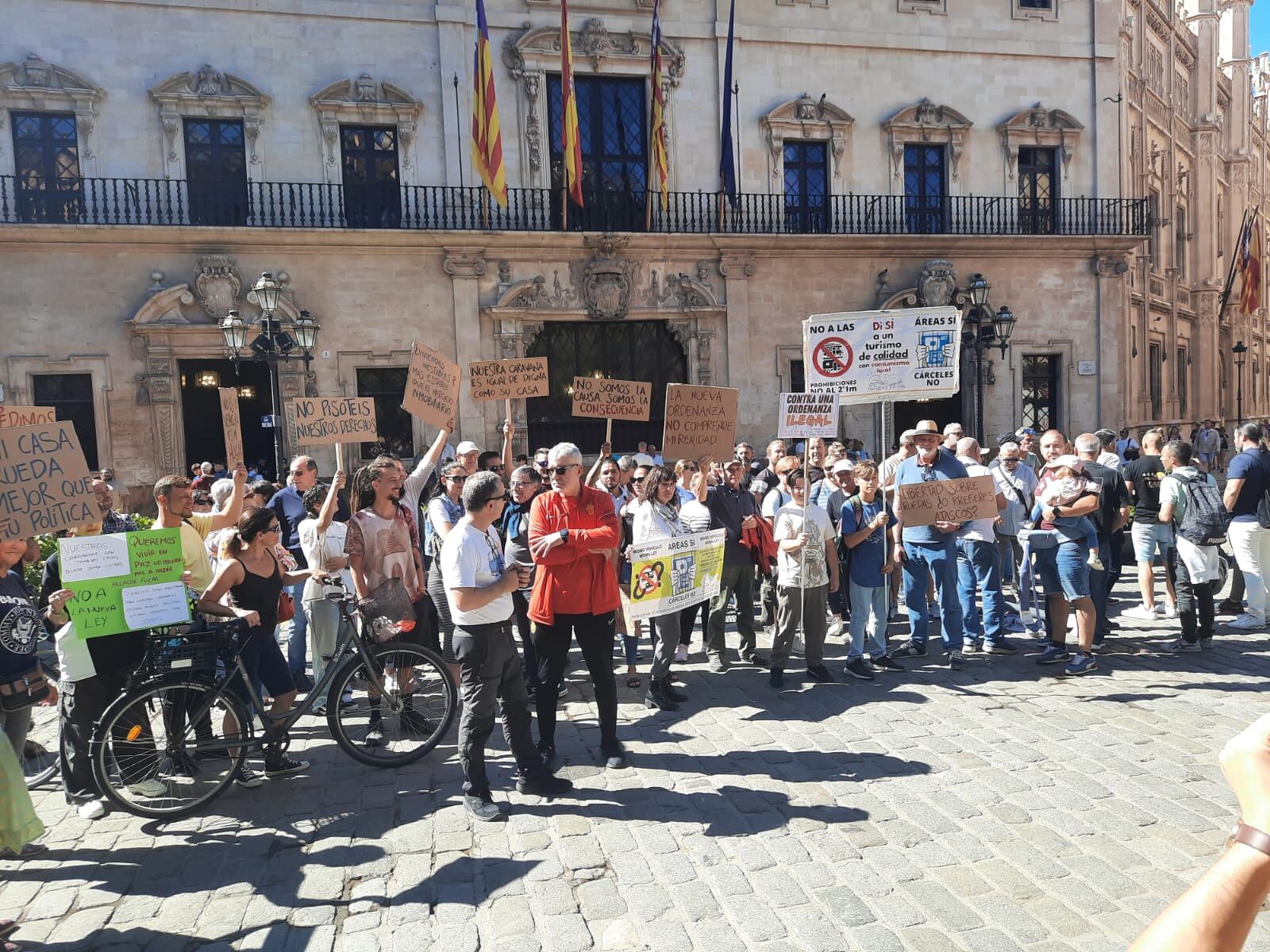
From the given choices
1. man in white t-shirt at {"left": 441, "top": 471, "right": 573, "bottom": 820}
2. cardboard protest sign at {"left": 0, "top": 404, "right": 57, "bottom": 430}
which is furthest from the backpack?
cardboard protest sign at {"left": 0, "top": 404, "right": 57, "bottom": 430}

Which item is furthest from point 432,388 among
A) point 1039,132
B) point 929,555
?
point 1039,132

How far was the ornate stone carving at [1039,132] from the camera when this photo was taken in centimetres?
2108

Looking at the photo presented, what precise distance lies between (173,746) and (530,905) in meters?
2.58

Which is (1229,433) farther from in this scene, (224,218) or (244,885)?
(244,885)

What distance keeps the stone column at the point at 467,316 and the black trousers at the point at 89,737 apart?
13152 mm

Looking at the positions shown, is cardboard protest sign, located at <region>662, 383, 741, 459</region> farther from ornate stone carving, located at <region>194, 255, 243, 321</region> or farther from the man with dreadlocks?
ornate stone carving, located at <region>194, 255, 243, 321</region>

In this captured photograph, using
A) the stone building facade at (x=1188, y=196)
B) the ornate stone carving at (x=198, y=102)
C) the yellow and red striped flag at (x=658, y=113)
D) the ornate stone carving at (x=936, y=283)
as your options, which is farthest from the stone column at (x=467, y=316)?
the stone building facade at (x=1188, y=196)

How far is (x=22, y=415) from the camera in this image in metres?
7.18

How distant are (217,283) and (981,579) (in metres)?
15.7

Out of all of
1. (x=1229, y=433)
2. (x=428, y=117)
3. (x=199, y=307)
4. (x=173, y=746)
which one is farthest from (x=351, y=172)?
(x=1229, y=433)

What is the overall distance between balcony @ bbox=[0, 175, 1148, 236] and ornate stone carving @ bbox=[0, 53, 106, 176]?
2.69 feet

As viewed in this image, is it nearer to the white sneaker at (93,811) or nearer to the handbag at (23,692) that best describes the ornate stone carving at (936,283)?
the white sneaker at (93,811)

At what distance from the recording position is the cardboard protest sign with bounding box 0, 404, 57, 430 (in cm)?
695

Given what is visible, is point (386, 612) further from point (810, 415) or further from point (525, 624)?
point (810, 415)
